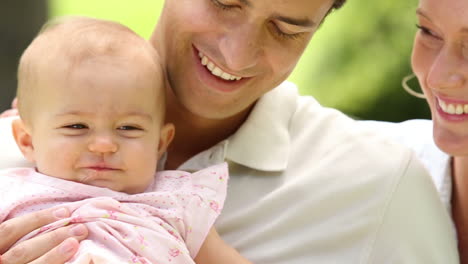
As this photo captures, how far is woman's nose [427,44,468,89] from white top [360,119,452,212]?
0.24 m

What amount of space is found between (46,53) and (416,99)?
365cm

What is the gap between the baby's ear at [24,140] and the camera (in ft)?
6.51

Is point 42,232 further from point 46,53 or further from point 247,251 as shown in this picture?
point 247,251

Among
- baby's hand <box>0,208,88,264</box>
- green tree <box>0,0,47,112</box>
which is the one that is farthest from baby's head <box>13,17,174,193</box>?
green tree <box>0,0,47,112</box>

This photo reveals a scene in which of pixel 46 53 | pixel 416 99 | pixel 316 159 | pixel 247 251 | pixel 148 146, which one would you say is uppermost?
pixel 46 53

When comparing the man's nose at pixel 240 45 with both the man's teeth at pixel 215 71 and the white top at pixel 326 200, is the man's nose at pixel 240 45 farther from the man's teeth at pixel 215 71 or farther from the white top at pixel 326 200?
the white top at pixel 326 200

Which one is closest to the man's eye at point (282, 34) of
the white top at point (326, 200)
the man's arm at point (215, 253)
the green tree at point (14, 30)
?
the white top at point (326, 200)

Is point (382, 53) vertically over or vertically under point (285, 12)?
under

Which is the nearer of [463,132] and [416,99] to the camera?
[463,132]

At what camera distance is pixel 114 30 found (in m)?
1.99

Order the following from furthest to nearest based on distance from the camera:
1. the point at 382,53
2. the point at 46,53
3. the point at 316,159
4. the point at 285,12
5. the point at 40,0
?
1. the point at 40,0
2. the point at 382,53
3. the point at 316,159
4. the point at 285,12
5. the point at 46,53

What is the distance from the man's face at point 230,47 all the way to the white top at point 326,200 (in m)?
0.12

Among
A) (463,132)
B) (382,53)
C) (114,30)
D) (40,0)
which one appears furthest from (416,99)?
(114,30)

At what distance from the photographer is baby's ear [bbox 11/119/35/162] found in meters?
1.98
